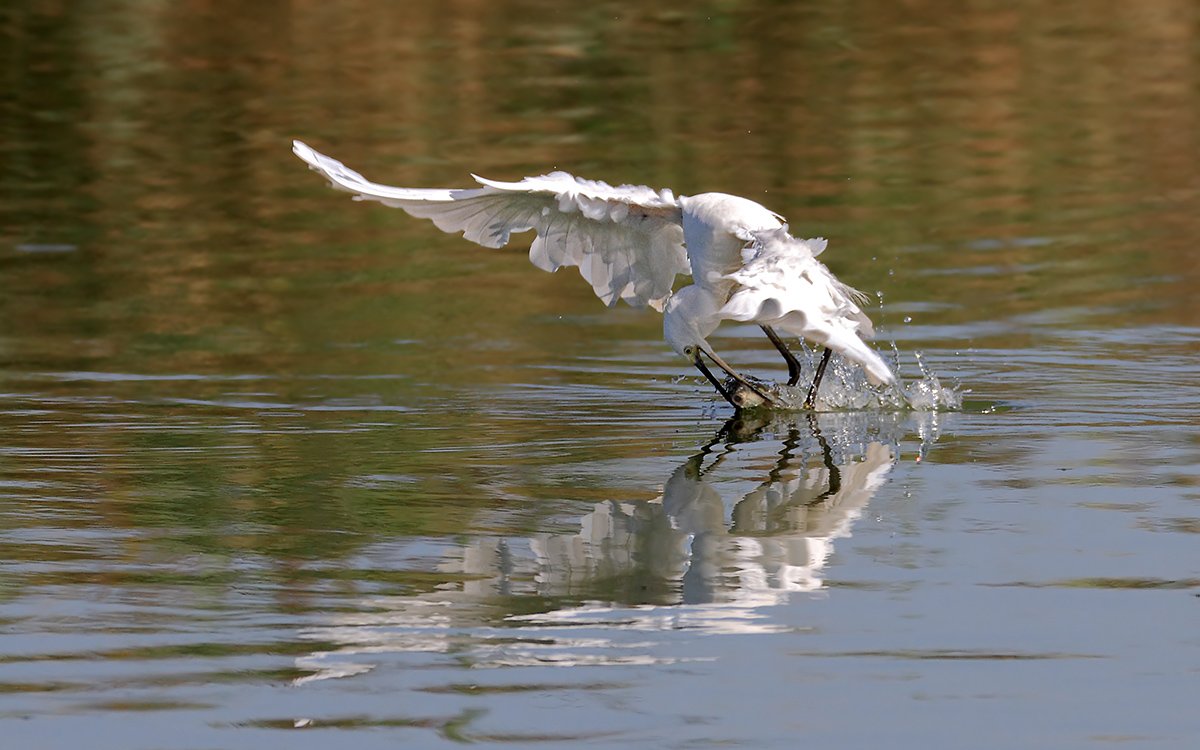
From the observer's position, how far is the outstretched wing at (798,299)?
9.84m

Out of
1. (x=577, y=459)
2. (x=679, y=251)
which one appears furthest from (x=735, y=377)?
(x=577, y=459)

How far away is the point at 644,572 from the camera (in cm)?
828

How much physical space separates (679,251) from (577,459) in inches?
84.8

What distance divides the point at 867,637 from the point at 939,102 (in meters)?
20.2

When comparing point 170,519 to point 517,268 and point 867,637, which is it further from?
point 517,268

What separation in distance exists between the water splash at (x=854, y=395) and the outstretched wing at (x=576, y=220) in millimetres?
889

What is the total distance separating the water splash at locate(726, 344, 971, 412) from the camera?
1172cm

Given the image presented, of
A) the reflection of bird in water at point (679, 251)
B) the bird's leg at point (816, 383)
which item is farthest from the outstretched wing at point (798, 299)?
the bird's leg at point (816, 383)

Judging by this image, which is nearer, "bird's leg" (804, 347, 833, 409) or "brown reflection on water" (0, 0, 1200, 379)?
"bird's leg" (804, 347, 833, 409)

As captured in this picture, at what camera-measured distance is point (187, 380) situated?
13.0 metres

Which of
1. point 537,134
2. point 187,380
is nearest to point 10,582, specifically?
point 187,380

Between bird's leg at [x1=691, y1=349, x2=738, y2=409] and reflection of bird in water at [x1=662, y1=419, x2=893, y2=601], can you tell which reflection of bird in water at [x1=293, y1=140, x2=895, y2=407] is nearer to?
bird's leg at [x1=691, y1=349, x2=738, y2=409]

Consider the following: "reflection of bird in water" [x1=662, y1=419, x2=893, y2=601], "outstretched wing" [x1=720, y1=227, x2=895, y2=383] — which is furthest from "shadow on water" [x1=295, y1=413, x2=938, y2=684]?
"outstretched wing" [x1=720, y1=227, x2=895, y2=383]

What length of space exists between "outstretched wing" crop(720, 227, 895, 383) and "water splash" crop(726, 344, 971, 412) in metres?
1.38
